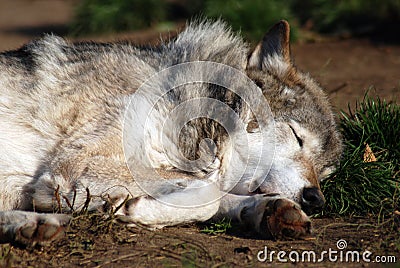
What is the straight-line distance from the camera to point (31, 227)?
3.33 metres

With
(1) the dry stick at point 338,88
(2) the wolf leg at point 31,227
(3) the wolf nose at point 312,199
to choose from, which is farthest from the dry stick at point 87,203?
(1) the dry stick at point 338,88

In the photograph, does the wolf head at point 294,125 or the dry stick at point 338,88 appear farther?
the dry stick at point 338,88

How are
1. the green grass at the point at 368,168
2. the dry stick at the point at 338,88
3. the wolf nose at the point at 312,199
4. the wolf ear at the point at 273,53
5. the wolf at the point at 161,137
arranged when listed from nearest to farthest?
the wolf at the point at 161,137 → the wolf nose at the point at 312,199 → the green grass at the point at 368,168 → the wolf ear at the point at 273,53 → the dry stick at the point at 338,88

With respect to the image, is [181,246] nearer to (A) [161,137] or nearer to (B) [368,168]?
(A) [161,137]

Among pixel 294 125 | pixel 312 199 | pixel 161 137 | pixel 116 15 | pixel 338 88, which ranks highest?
pixel 116 15

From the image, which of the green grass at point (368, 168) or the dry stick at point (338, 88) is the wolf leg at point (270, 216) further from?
the dry stick at point (338, 88)

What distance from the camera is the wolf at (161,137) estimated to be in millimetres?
3678

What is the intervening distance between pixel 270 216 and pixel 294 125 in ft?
2.78

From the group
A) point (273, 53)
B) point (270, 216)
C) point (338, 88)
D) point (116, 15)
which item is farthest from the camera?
point (116, 15)

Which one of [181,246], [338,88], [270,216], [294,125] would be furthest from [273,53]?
[338,88]

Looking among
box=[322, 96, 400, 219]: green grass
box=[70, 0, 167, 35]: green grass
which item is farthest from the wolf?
box=[70, 0, 167, 35]: green grass

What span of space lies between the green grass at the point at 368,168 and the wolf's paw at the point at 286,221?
2.28ft

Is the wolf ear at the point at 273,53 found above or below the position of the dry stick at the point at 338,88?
below

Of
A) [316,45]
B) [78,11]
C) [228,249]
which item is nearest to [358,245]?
[228,249]
